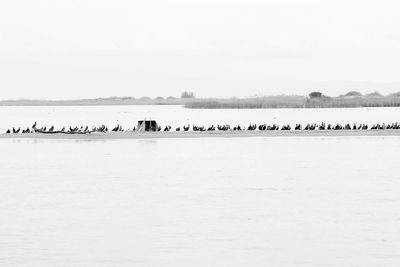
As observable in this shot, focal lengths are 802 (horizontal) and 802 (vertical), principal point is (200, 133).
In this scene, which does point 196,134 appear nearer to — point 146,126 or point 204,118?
point 146,126

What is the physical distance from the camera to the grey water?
11250 millimetres

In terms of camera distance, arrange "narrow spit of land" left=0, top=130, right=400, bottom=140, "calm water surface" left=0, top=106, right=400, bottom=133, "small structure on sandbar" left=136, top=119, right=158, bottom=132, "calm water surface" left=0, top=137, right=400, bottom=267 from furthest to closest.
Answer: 1. "calm water surface" left=0, top=106, right=400, bottom=133
2. "small structure on sandbar" left=136, top=119, right=158, bottom=132
3. "narrow spit of land" left=0, top=130, right=400, bottom=140
4. "calm water surface" left=0, top=137, right=400, bottom=267

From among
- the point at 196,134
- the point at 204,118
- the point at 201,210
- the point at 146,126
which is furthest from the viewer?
the point at 204,118

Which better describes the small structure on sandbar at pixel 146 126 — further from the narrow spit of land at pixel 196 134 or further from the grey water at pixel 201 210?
the grey water at pixel 201 210

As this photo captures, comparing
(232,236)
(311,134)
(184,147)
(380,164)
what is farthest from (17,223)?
(311,134)

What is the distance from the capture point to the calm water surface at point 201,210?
1125cm

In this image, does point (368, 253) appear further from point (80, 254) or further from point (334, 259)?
point (80, 254)

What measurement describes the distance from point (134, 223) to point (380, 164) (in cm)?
1289

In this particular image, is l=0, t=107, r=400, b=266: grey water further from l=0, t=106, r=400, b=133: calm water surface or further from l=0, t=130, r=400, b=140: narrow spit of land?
l=0, t=106, r=400, b=133: calm water surface

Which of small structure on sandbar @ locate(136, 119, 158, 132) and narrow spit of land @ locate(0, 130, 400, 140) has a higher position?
small structure on sandbar @ locate(136, 119, 158, 132)

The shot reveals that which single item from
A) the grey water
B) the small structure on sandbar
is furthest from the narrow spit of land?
the grey water

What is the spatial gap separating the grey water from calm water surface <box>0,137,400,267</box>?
0.02m

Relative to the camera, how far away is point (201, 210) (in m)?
15.3

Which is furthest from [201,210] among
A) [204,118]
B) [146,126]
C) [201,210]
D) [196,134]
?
[204,118]
